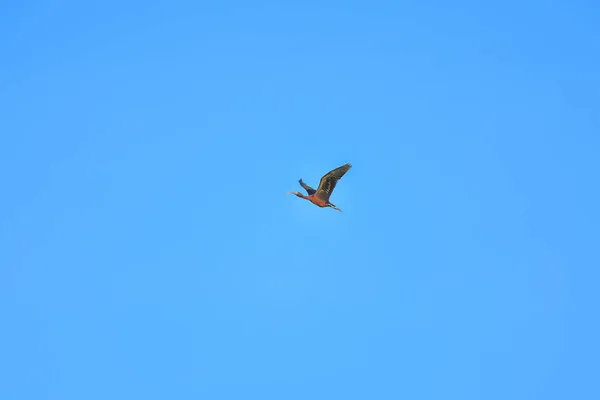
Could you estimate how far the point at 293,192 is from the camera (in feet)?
243

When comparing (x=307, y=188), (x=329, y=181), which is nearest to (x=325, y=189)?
(x=329, y=181)

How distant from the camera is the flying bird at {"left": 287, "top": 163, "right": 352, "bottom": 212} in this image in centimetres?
6694

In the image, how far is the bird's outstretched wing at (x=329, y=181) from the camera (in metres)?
66.7

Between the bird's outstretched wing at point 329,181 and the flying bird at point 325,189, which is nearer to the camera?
the bird's outstretched wing at point 329,181

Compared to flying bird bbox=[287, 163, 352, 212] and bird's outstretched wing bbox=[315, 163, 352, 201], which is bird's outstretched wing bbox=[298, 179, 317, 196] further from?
bird's outstretched wing bbox=[315, 163, 352, 201]

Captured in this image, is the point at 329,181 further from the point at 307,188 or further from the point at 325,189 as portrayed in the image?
the point at 307,188

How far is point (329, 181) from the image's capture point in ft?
225

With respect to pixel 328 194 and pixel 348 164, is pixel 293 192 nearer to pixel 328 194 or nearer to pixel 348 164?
pixel 328 194

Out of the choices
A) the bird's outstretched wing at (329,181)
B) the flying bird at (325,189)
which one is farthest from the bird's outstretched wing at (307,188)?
the bird's outstretched wing at (329,181)

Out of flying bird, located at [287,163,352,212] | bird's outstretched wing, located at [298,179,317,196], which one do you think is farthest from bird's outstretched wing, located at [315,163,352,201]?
bird's outstretched wing, located at [298,179,317,196]

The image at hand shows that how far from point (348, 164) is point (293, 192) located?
30.2 feet

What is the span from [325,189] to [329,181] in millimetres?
1379

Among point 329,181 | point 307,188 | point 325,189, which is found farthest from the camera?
point 307,188

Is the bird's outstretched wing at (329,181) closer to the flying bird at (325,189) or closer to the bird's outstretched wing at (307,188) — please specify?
the flying bird at (325,189)
